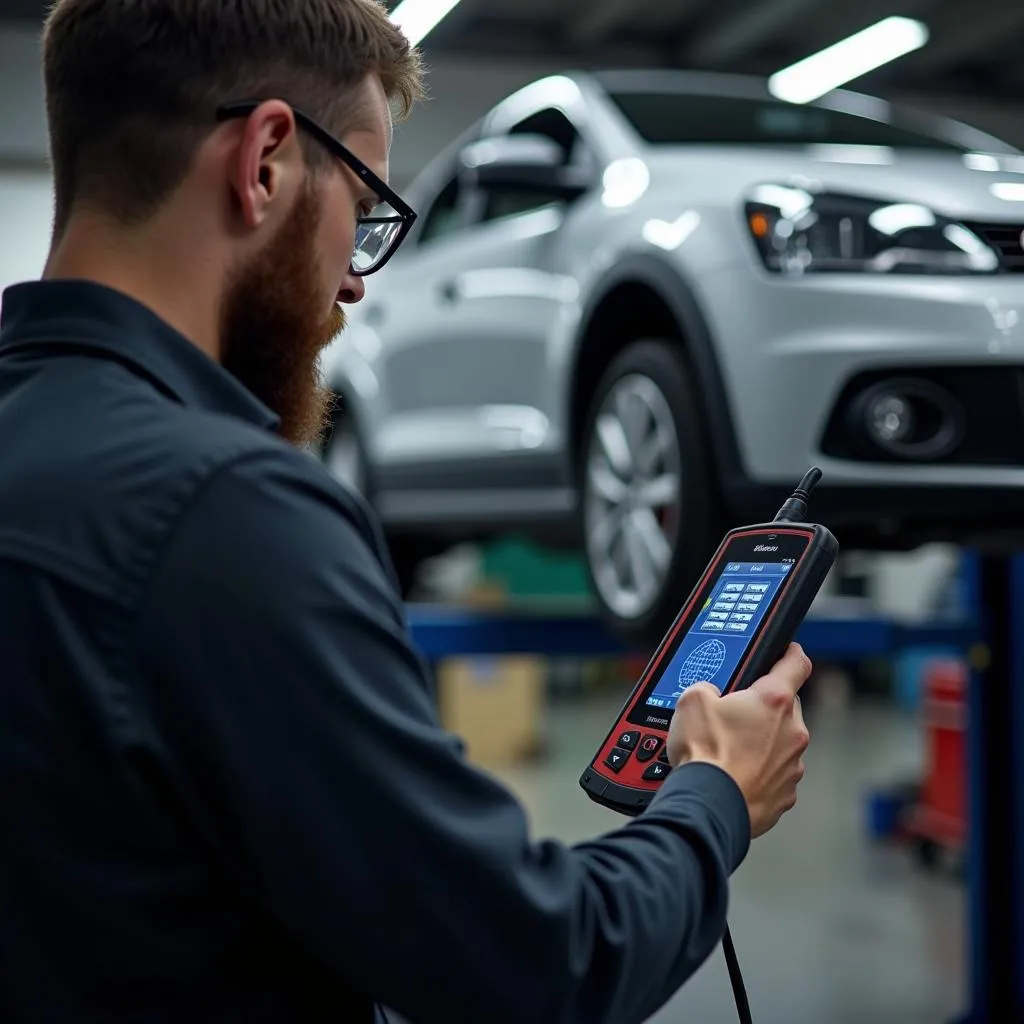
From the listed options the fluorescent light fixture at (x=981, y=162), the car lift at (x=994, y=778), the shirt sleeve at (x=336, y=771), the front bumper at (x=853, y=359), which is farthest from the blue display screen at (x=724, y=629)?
the car lift at (x=994, y=778)

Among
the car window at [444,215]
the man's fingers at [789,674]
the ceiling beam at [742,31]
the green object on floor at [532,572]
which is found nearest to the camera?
the man's fingers at [789,674]

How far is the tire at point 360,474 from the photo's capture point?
11.8 feet

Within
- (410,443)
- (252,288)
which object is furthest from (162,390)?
(410,443)

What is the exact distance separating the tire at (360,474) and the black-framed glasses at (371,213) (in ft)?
8.32

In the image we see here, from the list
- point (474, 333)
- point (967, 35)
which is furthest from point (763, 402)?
point (967, 35)

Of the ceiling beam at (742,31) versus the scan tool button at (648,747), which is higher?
the scan tool button at (648,747)

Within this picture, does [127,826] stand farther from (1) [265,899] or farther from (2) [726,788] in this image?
(2) [726,788]

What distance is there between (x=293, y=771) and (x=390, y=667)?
0.21ft

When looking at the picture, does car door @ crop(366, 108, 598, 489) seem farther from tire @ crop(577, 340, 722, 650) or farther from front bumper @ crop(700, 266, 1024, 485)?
front bumper @ crop(700, 266, 1024, 485)

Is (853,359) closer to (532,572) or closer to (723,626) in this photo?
(723,626)

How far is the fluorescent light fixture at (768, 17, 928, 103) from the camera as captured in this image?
28.1 feet

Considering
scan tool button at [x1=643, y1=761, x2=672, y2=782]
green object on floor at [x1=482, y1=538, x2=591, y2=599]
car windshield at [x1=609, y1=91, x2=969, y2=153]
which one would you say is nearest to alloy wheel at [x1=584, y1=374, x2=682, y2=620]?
car windshield at [x1=609, y1=91, x2=969, y2=153]

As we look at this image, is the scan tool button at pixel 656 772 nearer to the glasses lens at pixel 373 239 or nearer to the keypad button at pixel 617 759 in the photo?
the keypad button at pixel 617 759

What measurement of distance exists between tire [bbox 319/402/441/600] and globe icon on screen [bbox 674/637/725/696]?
2633 mm
